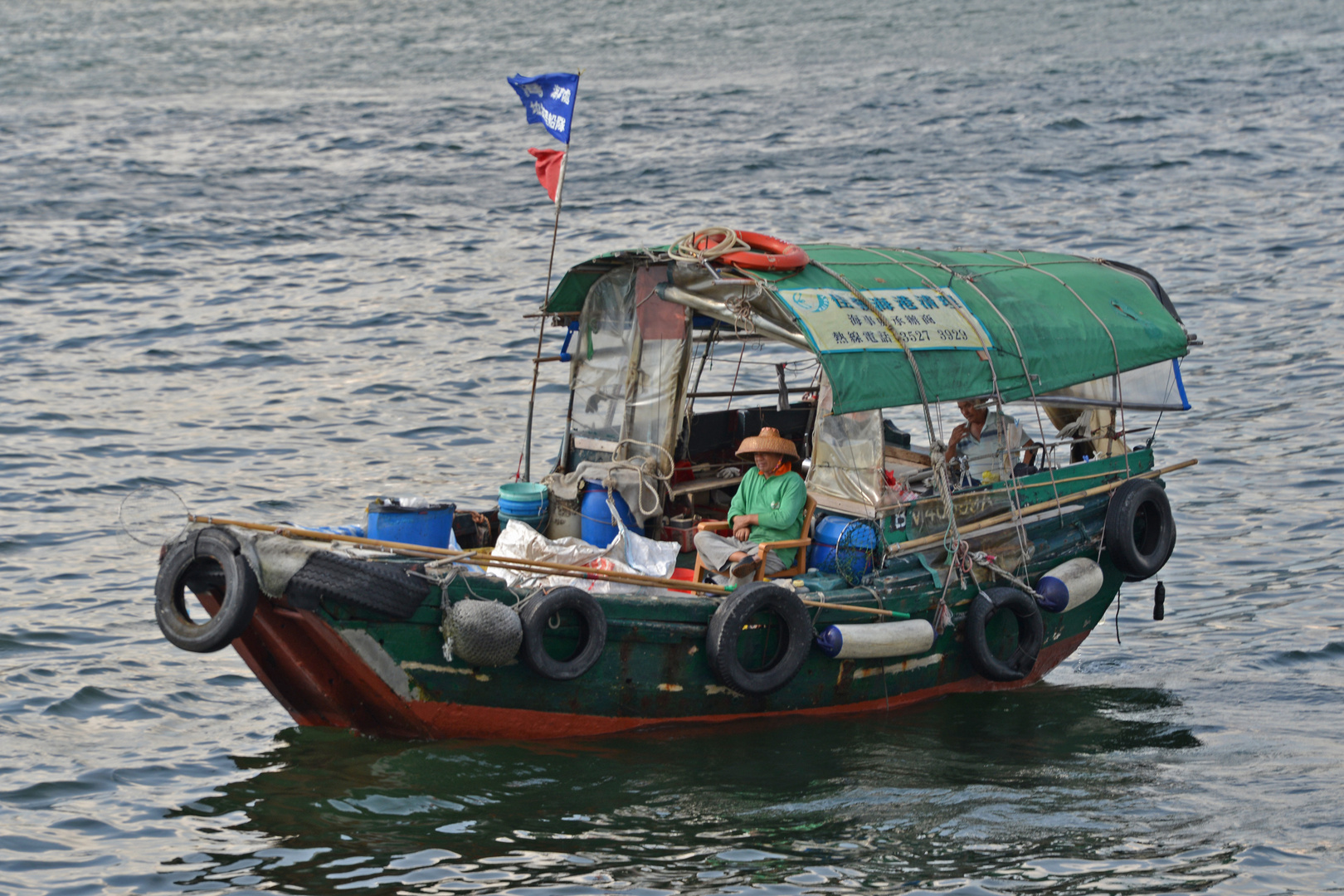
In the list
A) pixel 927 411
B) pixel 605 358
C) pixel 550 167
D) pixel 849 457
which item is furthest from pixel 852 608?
pixel 550 167

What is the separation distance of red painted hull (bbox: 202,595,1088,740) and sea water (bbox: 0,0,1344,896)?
0.52 feet

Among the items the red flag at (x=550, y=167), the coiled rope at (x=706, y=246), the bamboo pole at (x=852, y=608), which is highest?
the red flag at (x=550, y=167)

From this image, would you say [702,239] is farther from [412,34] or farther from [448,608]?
[412,34]

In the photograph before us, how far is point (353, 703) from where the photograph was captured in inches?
332

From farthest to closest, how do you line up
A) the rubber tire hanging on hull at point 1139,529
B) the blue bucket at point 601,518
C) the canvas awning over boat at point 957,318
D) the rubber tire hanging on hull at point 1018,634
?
the rubber tire hanging on hull at point 1139,529 < the blue bucket at point 601,518 < the rubber tire hanging on hull at point 1018,634 < the canvas awning over boat at point 957,318

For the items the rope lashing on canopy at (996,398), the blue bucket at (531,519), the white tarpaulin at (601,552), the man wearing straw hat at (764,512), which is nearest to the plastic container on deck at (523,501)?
the blue bucket at (531,519)

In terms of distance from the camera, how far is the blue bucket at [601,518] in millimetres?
9945

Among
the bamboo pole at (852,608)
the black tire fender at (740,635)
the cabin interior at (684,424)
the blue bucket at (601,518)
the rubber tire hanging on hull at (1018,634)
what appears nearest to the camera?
the black tire fender at (740,635)

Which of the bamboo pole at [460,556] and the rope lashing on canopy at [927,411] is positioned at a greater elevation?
the rope lashing on canopy at [927,411]

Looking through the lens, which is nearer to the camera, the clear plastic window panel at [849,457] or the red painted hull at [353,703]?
the red painted hull at [353,703]

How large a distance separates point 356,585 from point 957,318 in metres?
4.47

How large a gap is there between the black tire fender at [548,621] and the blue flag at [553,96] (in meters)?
3.58

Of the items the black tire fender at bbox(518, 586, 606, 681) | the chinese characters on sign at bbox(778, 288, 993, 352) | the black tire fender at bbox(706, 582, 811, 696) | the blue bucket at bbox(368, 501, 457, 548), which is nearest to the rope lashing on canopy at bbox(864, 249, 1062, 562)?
the chinese characters on sign at bbox(778, 288, 993, 352)

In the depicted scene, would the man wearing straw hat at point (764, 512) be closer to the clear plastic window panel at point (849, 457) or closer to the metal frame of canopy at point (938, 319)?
the clear plastic window panel at point (849, 457)
